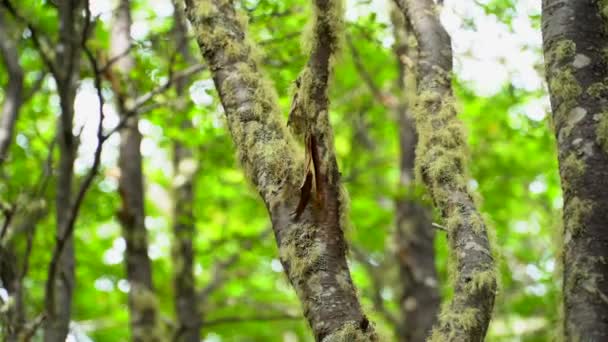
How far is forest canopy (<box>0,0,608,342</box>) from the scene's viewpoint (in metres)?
2.51

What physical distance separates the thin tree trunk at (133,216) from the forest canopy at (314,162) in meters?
0.02

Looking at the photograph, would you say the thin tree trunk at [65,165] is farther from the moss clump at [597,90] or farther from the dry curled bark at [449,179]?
the moss clump at [597,90]

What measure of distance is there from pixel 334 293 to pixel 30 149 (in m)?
6.79

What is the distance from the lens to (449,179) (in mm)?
2672

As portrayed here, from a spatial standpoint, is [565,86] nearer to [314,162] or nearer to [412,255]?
[314,162]

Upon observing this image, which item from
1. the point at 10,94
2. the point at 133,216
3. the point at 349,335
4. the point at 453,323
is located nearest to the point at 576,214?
the point at 453,323

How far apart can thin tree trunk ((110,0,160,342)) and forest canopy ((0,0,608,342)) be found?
2 centimetres

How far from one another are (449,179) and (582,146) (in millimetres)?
433

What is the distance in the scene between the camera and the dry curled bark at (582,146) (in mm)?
2463

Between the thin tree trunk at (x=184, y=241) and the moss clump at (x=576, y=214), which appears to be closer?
the moss clump at (x=576, y=214)

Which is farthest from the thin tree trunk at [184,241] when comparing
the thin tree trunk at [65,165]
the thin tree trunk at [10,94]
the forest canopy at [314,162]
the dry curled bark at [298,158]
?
the dry curled bark at [298,158]

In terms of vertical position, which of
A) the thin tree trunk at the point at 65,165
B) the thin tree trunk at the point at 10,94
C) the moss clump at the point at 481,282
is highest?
the thin tree trunk at the point at 10,94

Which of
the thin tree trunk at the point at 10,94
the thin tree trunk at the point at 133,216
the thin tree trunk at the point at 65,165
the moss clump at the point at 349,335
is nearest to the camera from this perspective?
the moss clump at the point at 349,335

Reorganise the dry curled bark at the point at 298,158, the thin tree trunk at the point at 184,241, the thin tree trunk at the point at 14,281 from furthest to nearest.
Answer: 1. the thin tree trunk at the point at 184,241
2. the thin tree trunk at the point at 14,281
3. the dry curled bark at the point at 298,158
